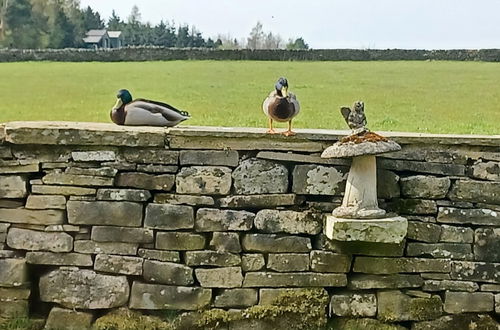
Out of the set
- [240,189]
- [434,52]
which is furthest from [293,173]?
[434,52]

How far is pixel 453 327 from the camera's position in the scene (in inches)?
205

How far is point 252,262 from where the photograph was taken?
5.15 m

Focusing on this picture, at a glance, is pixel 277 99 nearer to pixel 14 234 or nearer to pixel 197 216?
pixel 197 216

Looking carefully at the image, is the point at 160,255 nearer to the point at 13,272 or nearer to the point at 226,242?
the point at 226,242

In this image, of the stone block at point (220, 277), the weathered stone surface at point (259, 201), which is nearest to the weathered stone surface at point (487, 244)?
the weathered stone surface at point (259, 201)

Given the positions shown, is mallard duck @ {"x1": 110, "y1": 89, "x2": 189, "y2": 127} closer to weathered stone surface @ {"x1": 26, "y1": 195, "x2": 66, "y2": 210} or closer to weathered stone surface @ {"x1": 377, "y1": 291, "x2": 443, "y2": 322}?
weathered stone surface @ {"x1": 26, "y1": 195, "x2": 66, "y2": 210}

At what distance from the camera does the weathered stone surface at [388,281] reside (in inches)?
203

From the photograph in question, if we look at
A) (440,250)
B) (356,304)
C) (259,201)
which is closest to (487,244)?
(440,250)

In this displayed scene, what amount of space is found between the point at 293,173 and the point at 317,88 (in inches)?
498

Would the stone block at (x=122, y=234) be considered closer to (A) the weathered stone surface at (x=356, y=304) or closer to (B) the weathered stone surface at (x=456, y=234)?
(A) the weathered stone surface at (x=356, y=304)

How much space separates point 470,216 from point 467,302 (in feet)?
2.01

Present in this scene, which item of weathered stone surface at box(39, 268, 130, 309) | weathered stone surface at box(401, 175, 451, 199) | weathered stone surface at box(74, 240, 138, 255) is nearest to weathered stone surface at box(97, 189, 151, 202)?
weathered stone surface at box(74, 240, 138, 255)

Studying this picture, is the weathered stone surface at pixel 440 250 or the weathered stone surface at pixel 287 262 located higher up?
the weathered stone surface at pixel 440 250

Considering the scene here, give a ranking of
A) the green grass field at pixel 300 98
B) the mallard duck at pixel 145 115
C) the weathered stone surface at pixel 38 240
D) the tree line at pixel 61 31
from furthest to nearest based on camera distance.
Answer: the tree line at pixel 61 31, the green grass field at pixel 300 98, the mallard duck at pixel 145 115, the weathered stone surface at pixel 38 240
